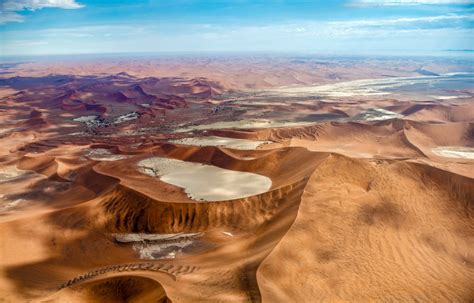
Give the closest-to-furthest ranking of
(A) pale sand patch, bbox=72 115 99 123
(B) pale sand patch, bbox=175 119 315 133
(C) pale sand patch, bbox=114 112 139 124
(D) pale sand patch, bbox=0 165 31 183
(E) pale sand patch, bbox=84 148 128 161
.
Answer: (D) pale sand patch, bbox=0 165 31 183 → (E) pale sand patch, bbox=84 148 128 161 → (B) pale sand patch, bbox=175 119 315 133 → (C) pale sand patch, bbox=114 112 139 124 → (A) pale sand patch, bbox=72 115 99 123

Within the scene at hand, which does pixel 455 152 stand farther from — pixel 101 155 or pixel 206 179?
pixel 101 155

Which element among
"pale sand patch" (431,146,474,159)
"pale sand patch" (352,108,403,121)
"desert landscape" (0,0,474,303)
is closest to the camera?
"desert landscape" (0,0,474,303)

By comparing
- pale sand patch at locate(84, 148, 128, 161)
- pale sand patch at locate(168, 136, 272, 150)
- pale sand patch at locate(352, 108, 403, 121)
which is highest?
pale sand patch at locate(352, 108, 403, 121)

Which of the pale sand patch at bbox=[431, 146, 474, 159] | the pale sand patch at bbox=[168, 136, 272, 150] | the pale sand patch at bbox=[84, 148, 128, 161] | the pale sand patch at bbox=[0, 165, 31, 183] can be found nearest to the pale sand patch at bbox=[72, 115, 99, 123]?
the pale sand patch at bbox=[84, 148, 128, 161]

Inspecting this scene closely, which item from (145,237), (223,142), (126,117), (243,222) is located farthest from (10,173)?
(126,117)

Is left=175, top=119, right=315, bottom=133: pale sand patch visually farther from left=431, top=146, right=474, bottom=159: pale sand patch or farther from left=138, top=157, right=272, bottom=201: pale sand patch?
left=138, top=157, right=272, bottom=201: pale sand patch

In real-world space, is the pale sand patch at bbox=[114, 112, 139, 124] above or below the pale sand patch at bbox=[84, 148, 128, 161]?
below
